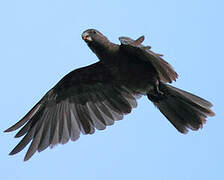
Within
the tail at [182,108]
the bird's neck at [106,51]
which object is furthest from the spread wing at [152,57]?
the tail at [182,108]

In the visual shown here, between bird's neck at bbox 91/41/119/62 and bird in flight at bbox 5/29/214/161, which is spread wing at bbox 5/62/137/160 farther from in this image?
bird's neck at bbox 91/41/119/62

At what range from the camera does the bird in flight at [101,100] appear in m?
8.31

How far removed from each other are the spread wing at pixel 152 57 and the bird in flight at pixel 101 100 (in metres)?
0.19

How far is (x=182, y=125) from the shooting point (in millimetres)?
8852

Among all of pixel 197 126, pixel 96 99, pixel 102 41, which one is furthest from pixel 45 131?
pixel 197 126

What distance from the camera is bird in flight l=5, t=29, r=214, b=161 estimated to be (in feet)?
27.3

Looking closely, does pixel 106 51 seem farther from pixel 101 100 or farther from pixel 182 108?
pixel 182 108

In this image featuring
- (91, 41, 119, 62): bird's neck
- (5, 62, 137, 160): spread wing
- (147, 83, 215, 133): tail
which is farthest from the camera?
(5, 62, 137, 160): spread wing

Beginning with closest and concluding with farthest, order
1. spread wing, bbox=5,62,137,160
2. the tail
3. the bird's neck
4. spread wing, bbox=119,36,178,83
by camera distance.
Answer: spread wing, bbox=119,36,178,83 < the bird's neck < the tail < spread wing, bbox=5,62,137,160

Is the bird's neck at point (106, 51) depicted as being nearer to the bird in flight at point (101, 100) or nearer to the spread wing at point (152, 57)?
the bird in flight at point (101, 100)

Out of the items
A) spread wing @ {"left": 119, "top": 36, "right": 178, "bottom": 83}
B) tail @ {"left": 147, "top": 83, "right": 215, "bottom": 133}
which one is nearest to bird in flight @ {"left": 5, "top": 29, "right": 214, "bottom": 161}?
tail @ {"left": 147, "top": 83, "right": 215, "bottom": 133}

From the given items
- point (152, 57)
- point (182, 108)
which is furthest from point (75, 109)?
point (152, 57)

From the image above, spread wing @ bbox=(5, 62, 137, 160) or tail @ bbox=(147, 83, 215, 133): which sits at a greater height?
spread wing @ bbox=(5, 62, 137, 160)

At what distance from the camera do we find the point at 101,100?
372 inches
